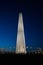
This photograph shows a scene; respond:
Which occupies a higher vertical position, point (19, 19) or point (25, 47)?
point (19, 19)

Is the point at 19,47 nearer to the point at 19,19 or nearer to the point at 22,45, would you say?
the point at 22,45

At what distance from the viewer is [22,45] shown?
82.6 metres

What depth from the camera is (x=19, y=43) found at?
8188 centimetres

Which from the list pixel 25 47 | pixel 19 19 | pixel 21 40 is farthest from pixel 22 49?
pixel 19 19

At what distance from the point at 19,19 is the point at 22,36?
A: 9.67 meters

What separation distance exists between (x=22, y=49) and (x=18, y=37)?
8089 mm

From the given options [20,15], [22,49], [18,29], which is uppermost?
[20,15]

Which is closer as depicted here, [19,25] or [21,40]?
[21,40]

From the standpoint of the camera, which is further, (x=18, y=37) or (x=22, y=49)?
(x=22, y=49)
